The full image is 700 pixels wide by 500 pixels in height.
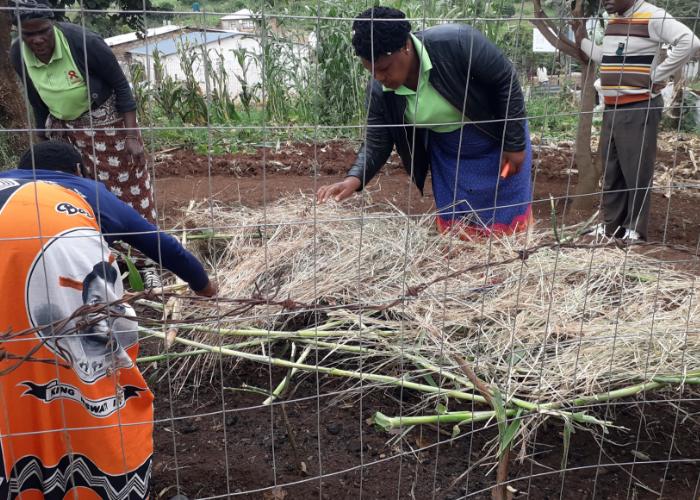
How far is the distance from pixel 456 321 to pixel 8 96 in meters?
3.54

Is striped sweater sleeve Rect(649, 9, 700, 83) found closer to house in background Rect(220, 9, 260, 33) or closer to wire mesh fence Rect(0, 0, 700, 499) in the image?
wire mesh fence Rect(0, 0, 700, 499)

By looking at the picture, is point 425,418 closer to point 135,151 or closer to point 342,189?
point 342,189

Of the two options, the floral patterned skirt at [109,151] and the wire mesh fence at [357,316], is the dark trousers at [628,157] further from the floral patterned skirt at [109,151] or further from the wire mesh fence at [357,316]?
the floral patterned skirt at [109,151]

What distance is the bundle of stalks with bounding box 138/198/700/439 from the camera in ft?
6.18

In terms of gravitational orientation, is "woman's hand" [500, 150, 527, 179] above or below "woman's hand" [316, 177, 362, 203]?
above

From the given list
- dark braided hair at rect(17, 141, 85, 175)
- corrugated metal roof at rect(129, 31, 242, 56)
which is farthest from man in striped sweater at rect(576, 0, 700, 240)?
dark braided hair at rect(17, 141, 85, 175)

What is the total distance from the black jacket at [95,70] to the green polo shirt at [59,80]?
0.03 metres

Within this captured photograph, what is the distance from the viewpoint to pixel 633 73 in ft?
11.4

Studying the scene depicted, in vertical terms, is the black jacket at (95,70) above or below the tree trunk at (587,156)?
above

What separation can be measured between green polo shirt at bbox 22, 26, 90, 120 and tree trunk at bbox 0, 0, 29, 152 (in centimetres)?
161

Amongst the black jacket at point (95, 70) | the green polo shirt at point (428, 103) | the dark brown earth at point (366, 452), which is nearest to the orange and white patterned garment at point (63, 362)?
the dark brown earth at point (366, 452)

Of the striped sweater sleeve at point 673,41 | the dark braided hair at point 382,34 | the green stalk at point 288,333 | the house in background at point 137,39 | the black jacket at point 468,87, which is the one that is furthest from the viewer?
the striped sweater sleeve at point 673,41

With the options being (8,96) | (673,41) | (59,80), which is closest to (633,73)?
(673,41)

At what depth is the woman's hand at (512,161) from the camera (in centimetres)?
249
